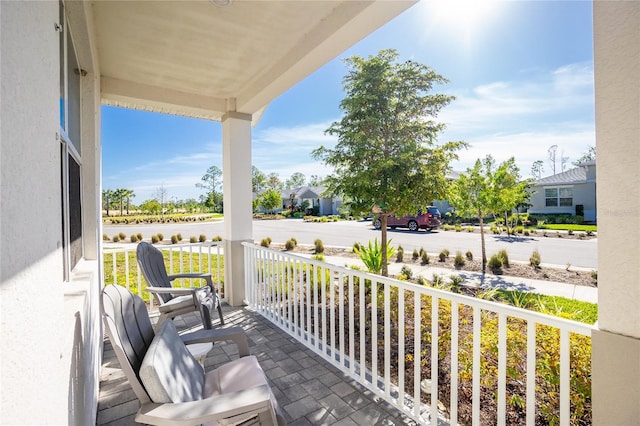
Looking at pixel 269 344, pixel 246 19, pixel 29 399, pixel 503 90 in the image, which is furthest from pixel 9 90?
pixel 503 90

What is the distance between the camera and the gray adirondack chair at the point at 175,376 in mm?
1237

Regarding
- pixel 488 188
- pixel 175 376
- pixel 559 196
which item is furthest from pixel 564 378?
pixel 559 196

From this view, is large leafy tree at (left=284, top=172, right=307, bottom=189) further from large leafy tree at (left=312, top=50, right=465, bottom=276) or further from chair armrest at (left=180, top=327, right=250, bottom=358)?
chair armrest at (left=180, top=327, right=250, bottom=358)

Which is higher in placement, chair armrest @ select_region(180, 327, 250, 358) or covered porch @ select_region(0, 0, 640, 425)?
covered porch @ select_region(0, 0, 640, 425)

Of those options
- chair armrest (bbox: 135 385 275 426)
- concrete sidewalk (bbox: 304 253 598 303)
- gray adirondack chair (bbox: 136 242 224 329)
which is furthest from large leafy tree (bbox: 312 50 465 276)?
chair armrest (bbox: 135 385 275 426)

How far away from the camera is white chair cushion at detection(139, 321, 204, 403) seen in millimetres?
1287

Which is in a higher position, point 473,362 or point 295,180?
point 295,180

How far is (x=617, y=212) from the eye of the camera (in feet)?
3.77

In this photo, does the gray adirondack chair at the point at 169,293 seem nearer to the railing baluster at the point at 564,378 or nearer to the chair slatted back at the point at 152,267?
the chair slatted back at the point at 152,267

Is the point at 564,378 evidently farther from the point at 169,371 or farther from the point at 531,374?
the point at 169,371

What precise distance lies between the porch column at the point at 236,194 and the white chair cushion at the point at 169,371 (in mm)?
2876

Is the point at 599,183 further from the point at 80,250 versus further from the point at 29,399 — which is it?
the point at 80,250

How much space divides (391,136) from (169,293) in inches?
199

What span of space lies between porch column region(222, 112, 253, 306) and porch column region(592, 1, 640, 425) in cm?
416
